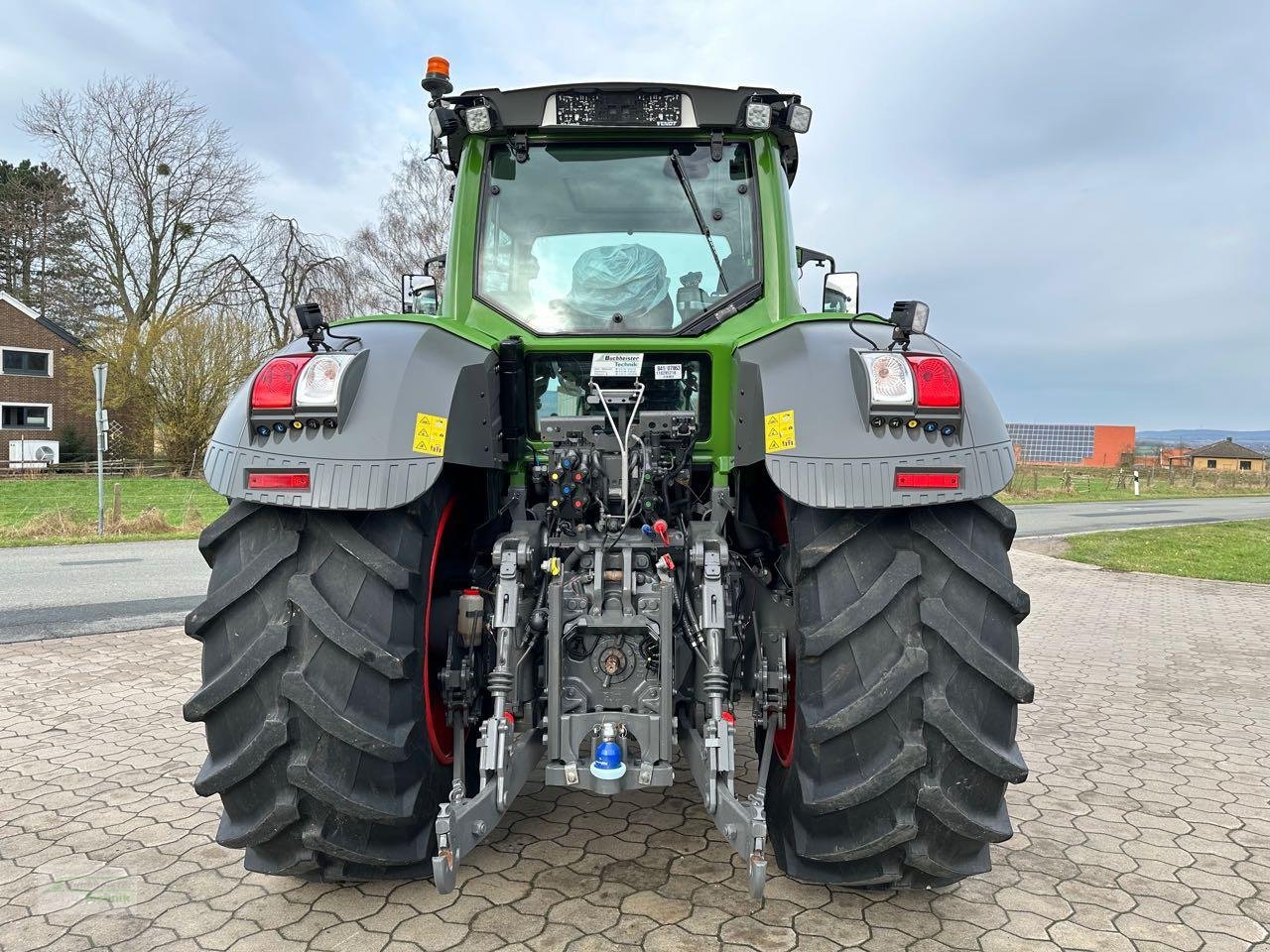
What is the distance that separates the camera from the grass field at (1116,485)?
32.4 m

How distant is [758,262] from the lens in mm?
3387

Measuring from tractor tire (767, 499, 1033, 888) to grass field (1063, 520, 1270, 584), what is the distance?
39.9 feet

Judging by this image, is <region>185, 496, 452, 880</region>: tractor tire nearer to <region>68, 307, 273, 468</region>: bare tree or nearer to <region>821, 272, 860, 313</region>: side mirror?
<region>821, 272, 860, 313</region>: side mirror

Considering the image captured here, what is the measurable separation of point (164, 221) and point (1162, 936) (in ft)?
126

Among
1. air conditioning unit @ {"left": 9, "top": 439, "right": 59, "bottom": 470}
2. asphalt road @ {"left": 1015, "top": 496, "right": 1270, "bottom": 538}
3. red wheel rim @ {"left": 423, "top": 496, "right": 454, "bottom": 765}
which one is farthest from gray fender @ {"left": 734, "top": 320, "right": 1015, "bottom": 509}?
air conditioning unit @ {"left": 9, "top": 439, "right": 59, "bottom": 470}

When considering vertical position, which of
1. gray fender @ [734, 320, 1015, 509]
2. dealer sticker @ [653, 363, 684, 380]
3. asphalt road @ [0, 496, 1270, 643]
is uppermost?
dealer sticker @ [653, 363, 684, 380]

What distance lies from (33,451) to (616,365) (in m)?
40.5

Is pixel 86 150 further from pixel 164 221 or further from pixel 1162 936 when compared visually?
pixel 1162 936

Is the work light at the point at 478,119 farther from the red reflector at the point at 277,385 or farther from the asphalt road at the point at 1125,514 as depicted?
the asphalt road at the point at 1125,514

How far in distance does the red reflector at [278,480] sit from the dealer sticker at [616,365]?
1101mm

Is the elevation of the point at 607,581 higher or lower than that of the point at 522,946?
higher

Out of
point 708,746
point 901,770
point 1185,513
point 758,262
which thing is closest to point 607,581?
Answer: point 708,746

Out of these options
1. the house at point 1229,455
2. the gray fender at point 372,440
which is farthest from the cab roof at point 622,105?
the house at point 1229,455

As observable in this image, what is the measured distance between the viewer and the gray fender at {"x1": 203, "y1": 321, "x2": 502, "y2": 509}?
2.35m
